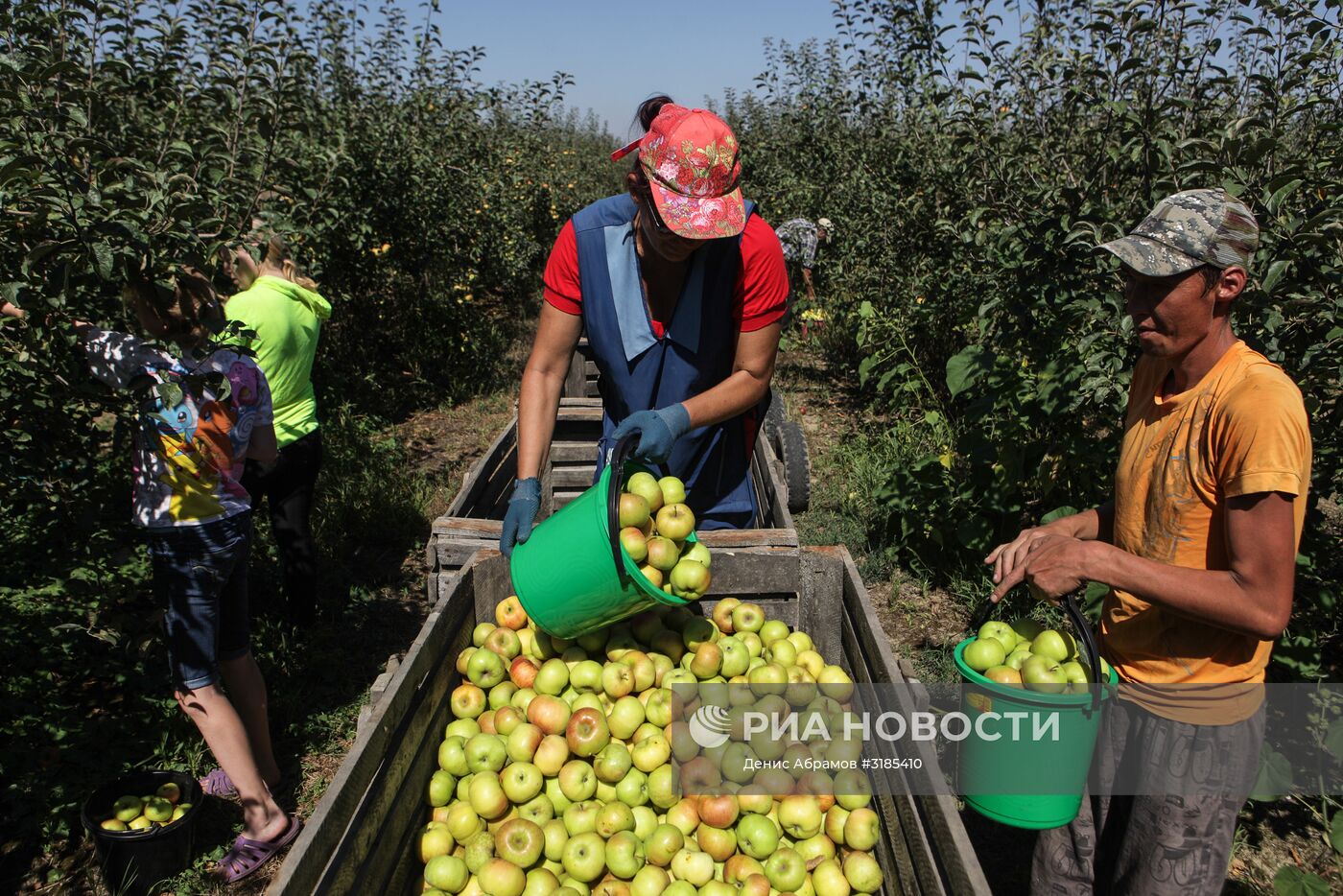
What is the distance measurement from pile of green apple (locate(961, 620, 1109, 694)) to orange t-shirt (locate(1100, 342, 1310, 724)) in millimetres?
126

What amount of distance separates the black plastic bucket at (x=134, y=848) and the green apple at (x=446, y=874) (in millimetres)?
1457

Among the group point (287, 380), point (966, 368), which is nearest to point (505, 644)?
point (287, 380)

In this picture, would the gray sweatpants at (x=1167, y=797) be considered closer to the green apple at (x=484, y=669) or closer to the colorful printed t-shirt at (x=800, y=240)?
the green apple at (x=484, y=669)

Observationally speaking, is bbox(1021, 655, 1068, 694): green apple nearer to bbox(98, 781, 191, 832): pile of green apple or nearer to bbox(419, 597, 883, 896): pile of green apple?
bbox(419, 597, 883, 896): pile of green apple

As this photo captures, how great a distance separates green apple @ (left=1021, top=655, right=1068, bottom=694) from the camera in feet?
5.78

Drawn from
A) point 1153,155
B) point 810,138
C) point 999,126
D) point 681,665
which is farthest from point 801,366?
point 681,665

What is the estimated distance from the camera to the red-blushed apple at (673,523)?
215 centimetres

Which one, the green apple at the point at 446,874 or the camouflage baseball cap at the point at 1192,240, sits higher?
the camouflage baseball cap at the point at 1192,240

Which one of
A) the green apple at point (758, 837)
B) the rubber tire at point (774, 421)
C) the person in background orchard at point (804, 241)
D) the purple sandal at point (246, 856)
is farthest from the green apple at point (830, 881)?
the person in background orchard at point (804, 241)

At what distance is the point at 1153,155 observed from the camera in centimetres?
314

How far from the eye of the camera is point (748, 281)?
2445mm

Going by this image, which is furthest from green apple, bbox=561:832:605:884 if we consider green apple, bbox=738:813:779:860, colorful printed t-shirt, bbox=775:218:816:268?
colorful printed t-shirt, bbox=775:218:816:268

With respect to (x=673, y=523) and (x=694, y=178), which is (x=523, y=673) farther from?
(x=694, y=178)

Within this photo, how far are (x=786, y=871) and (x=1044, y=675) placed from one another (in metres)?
0.69
